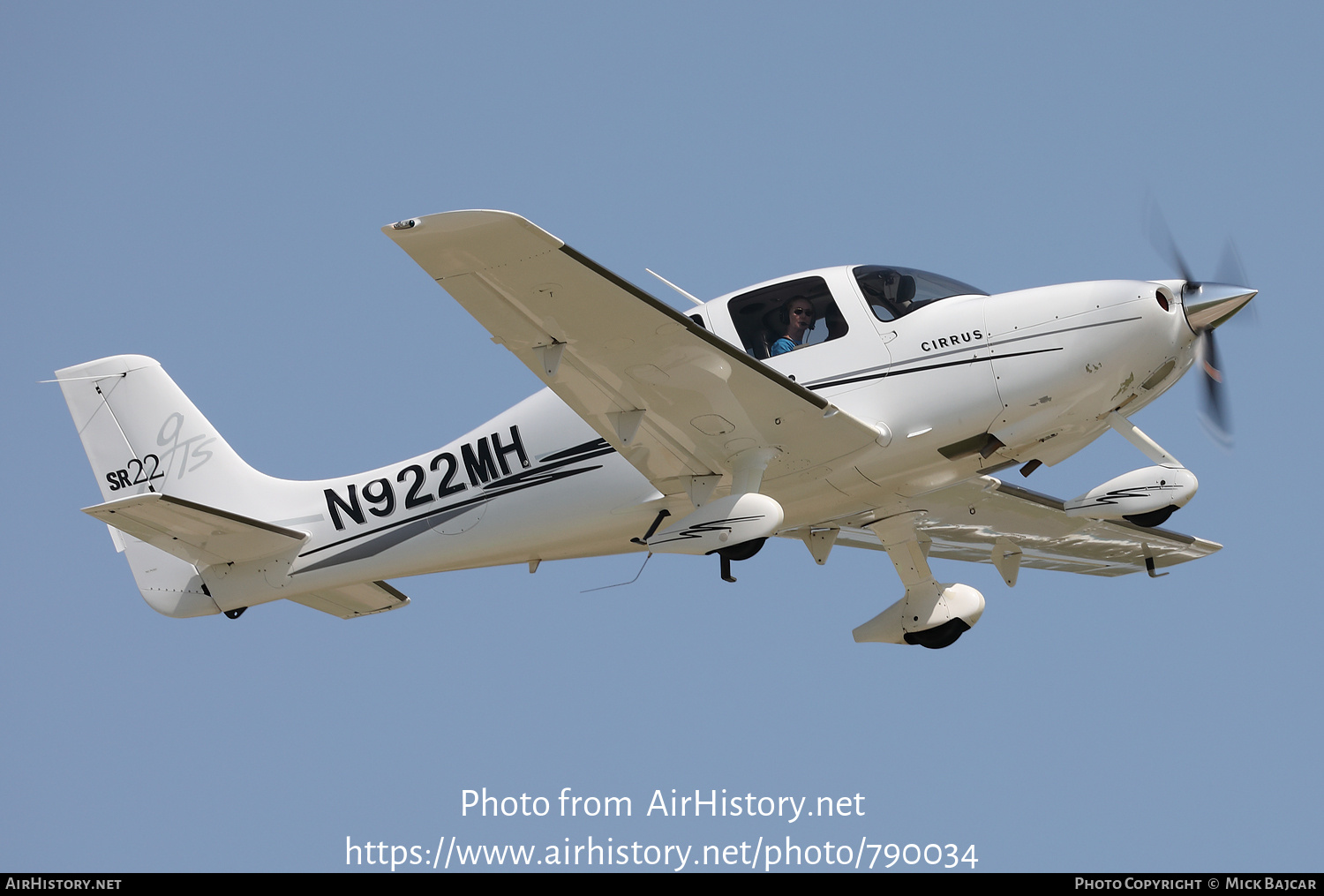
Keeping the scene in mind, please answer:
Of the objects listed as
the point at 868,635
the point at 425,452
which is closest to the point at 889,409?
the point at 868,635

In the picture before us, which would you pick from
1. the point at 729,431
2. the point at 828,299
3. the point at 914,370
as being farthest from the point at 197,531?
the point at 914,370

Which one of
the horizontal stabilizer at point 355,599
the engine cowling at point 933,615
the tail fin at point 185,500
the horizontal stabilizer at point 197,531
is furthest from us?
the horizontal stabilizer at point 355,599

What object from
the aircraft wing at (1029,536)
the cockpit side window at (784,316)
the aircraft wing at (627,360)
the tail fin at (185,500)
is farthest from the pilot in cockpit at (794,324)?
the tail fin at (185,500)

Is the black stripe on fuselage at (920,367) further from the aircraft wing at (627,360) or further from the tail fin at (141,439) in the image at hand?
the tail fin at (141,439)

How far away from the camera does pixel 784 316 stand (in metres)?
11.8

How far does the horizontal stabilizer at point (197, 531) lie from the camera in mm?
12180

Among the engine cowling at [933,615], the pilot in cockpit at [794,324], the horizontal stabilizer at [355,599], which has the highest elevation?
the pilot in cockpit at [794,324]

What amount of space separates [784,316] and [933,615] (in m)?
4.03

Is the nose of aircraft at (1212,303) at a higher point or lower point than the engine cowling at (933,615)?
higher

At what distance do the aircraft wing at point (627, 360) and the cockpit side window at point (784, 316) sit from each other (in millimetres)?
902

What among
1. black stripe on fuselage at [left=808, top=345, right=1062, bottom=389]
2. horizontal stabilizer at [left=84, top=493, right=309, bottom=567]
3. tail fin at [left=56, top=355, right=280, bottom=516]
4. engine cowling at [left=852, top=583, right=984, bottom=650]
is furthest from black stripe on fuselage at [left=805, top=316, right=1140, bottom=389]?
tail fin at [left=56, top=355, right=280, bottom=516]

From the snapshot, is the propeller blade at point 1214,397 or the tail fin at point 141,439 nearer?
the propeller blade at point 1214,397

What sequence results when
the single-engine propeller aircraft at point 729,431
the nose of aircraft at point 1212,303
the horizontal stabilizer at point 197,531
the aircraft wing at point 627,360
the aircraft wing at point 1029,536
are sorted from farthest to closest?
the aircraft wing at point 1029,536, the horizontal stabilizer at point 197,531, the nose of aircraft at point 1212,303, the single-engine propeller aircraft at point 729,431, the aircraft wing at point 627,360

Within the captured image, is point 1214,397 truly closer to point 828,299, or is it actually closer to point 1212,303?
point 1212,303
